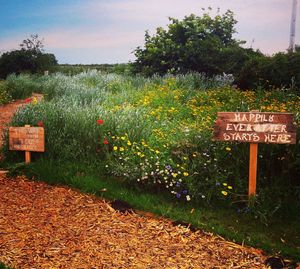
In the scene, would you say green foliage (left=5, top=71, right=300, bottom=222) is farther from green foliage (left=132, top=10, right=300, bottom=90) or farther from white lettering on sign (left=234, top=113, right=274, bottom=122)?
green foliage (left=132, top=10, right=300, bottom=90)

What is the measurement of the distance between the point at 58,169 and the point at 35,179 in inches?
Result: 14.7

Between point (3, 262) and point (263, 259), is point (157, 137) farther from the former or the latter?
point (3, 262)

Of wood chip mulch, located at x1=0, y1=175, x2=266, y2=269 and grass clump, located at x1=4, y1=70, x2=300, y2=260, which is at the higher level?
grass clump, located at x1=4, y1=70, x2=300, y2=260

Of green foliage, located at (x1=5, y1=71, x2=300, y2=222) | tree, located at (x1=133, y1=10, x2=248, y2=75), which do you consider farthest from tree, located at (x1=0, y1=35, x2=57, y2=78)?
green foliage, located at (x1=5, y1=71, x2=300, y2=222)

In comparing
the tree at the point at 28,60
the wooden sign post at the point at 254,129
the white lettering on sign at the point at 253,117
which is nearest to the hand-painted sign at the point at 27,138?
the wooden sign post at the point at 254,129

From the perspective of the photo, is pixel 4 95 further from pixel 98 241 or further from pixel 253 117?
pixel 253 117

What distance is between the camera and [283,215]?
14.0 ft

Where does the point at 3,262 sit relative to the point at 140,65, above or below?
below

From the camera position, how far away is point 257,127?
4344 mm

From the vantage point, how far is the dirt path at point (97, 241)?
334 centimetres

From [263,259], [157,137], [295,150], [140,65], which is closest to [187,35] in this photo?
[140,65]

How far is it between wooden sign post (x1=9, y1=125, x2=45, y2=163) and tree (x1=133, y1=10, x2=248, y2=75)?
10890mm

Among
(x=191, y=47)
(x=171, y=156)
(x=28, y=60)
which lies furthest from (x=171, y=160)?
(x=28, y=60)

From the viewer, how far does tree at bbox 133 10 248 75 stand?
15.6 meters
